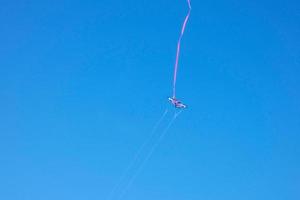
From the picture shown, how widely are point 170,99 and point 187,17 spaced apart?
22.4 feet

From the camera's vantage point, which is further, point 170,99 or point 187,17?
point 187,17

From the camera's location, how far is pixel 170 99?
590 inches

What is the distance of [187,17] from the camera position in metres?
18.8

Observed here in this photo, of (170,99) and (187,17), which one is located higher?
(187,17)
